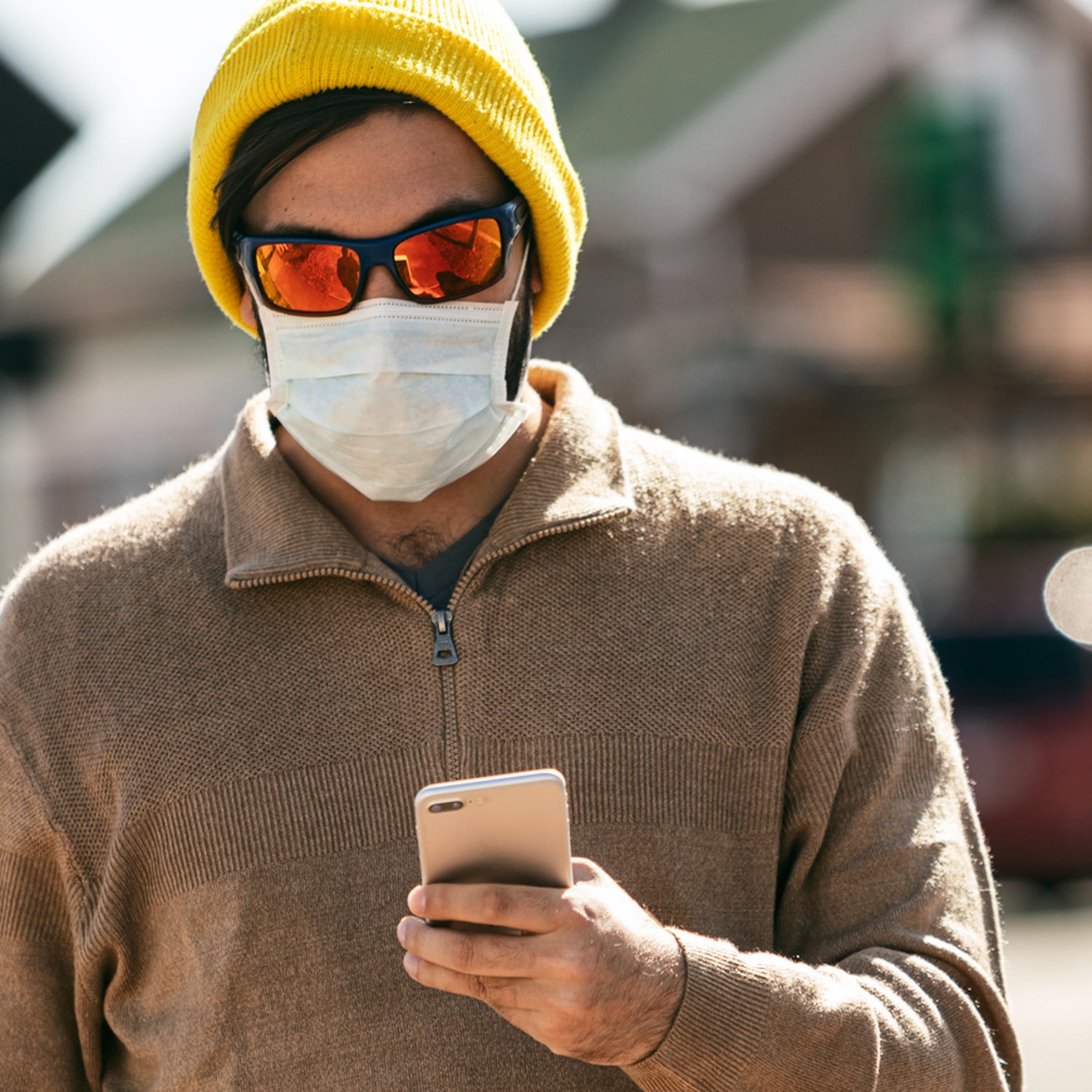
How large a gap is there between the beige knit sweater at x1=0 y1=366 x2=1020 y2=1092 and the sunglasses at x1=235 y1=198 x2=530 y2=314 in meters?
0.31

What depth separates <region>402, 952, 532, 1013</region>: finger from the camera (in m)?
1.98

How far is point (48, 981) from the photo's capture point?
252 centimetres

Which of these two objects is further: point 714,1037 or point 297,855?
point 297,855

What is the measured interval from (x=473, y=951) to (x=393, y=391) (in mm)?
1023

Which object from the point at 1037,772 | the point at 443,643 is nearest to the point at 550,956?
the point at 443,643

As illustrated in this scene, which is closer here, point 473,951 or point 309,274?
point 473,951

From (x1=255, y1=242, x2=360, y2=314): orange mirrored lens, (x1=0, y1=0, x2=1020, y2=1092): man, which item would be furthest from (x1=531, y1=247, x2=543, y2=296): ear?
(x1=255, y1=242, x2=360, y2=314): orange mirrored lens

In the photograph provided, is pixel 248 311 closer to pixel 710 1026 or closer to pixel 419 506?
pixel 419 506

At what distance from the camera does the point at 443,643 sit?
2.50 meters

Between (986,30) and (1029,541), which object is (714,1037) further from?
(986,30)

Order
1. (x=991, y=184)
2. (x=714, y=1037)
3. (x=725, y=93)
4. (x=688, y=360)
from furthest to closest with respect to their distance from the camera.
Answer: (x=991, y=184) → (x=725, y=93) → (x=688, y=360) → (x=714, y=1037)

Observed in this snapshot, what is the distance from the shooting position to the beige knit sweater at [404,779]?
2393mm

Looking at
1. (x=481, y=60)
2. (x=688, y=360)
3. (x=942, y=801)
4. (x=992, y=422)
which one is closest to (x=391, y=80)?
(x=481, y=60)

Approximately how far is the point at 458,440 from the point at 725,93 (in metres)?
15.4
